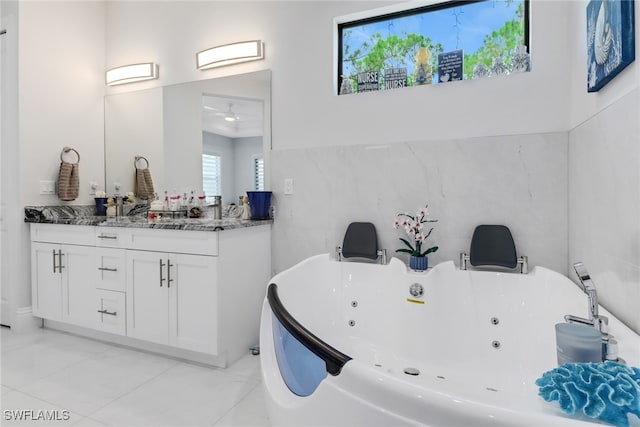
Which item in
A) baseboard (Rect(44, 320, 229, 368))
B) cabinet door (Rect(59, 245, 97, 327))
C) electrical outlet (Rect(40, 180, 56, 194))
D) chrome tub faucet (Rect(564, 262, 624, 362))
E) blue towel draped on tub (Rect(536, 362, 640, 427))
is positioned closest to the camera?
blue towel draped on tub (Rect(536, 362, 640, 427))

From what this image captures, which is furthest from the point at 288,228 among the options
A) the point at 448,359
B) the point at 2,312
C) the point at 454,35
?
the point at 2,312

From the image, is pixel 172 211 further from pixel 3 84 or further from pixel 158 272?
pixel 3 84

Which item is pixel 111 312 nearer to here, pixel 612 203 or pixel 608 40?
pixel 612 203

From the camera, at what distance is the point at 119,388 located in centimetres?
195

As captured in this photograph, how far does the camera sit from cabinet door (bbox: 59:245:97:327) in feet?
8.34

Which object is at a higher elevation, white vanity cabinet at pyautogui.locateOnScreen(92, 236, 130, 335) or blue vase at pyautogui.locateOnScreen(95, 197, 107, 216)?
blue vase at pyautogui.locateOnScreen(95, 197, 107, 216)

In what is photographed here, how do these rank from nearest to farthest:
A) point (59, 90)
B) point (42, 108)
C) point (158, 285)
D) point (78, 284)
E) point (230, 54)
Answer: point (158, 285)
point (78, 284)
point (230, 54)
point (42, 108)
point (59, 90)

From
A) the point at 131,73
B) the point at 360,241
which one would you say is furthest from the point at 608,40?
the point at 131,73

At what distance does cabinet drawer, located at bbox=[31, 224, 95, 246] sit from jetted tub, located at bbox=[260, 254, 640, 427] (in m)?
1.61

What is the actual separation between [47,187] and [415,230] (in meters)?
2.91

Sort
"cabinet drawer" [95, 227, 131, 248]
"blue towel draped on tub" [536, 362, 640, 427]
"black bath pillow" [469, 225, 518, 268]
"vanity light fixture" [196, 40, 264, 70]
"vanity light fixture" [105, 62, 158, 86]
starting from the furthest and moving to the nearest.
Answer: "vanity light fixture" [105, 62, 158, 86] < "vanity light fixture" [196, 40, 264, 70] < "cabinet drawer" [95, 227, 131, 248] < "black bath pillow" [469, 225, 518, 268] < "blue towel draped on tub" [536, 362, 640, 427]

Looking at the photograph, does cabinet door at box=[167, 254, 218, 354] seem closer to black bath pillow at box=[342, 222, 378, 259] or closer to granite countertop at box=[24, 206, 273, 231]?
granite countertop at box=[24, 206, 273, 231]

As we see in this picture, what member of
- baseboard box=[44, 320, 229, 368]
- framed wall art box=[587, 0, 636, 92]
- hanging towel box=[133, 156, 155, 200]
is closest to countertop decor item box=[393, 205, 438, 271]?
framed wall art box=[587, 0, 636, 92]

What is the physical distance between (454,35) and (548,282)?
1671 millimetres
